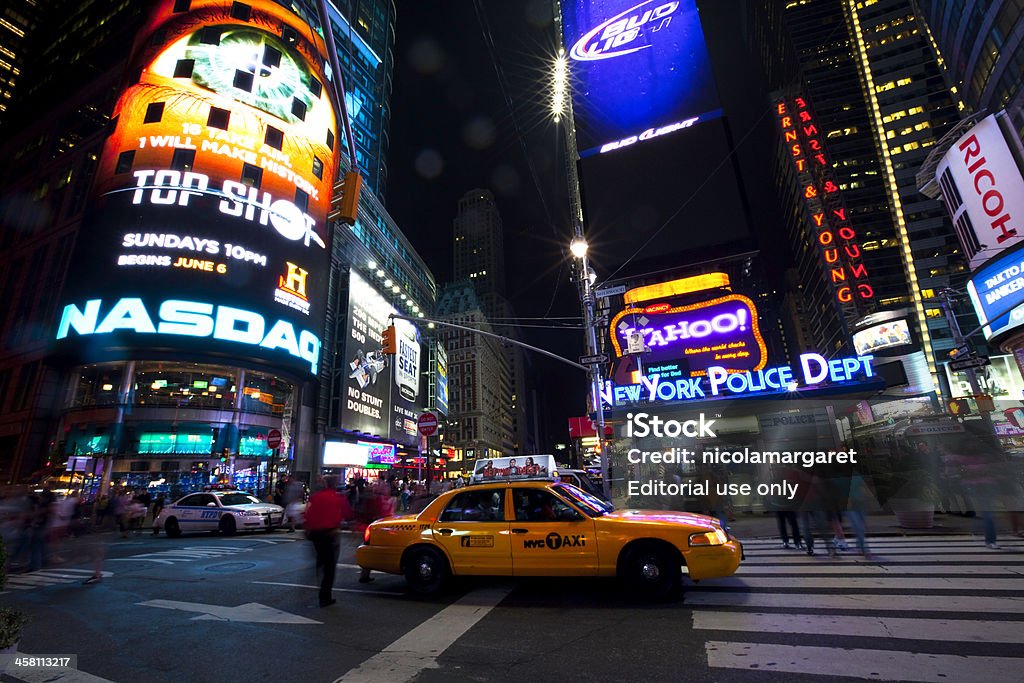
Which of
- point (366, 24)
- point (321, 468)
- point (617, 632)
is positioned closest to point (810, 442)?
point (617, 632)

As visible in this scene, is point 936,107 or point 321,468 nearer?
point 321,468

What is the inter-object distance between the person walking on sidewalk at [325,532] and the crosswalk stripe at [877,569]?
6.38m

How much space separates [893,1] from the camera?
91.1 metres

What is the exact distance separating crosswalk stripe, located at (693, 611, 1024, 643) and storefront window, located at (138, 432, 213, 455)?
35647 millimetres

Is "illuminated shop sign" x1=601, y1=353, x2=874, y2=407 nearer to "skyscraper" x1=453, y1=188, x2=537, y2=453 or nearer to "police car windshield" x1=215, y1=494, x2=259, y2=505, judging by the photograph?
"police car windshield" x1=215, y1=494, x2=259, y2=505

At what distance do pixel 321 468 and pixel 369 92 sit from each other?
6071cm

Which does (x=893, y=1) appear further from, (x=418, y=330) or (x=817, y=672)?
(x=817, y=672)

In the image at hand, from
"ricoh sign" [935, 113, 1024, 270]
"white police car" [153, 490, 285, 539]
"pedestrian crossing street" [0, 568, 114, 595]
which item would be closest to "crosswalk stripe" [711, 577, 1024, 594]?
"pedestrian crossing street" [0, 568, 114, 595]

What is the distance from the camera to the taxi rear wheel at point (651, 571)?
6.07 meters

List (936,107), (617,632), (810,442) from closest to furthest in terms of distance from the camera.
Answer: (617,632) → (810,442) → (936,107)

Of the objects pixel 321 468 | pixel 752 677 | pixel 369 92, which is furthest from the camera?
pixel 369 92

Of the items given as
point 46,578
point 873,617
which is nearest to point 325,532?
point 873,617

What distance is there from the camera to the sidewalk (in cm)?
1104

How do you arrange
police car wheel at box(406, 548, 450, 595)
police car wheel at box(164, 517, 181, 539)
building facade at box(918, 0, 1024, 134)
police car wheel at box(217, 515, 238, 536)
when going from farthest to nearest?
1. building facade at box(918, 0, 1024, 134)
2. police car wheel at box(164, 517, 181, 539)
3. police car wheel at box(217, 515, 238, 536)
4. police car wheel at box(406, 548, 450, 595)
